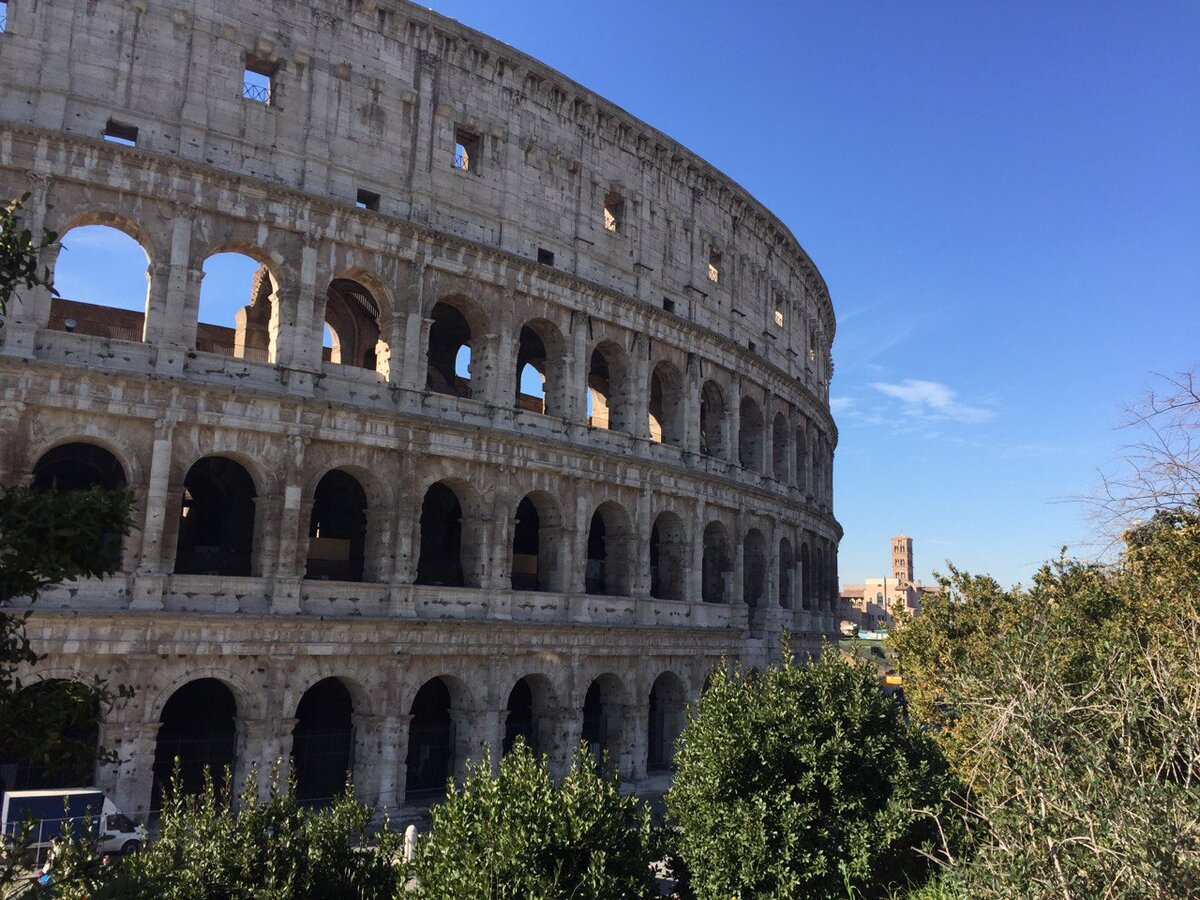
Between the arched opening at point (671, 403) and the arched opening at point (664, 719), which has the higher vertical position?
the arched opening at point (671, 403)

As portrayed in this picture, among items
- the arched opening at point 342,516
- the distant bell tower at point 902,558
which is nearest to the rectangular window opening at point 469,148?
the arched opening at point 342,516

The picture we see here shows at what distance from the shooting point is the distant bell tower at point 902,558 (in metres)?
146

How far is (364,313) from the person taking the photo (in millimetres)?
26750

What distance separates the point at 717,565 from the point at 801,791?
17059 millimetres

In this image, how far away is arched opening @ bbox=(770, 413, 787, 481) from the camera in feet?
115

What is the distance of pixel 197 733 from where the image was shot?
20641mm

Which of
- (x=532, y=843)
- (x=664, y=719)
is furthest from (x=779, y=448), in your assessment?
(x=532, y=843)

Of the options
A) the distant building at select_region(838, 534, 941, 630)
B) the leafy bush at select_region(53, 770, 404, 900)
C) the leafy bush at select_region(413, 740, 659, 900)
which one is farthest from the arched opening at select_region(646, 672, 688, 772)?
the distant building at select_region(838, 534, 941, 630)

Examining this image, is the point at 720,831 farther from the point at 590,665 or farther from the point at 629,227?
the point at 629,227

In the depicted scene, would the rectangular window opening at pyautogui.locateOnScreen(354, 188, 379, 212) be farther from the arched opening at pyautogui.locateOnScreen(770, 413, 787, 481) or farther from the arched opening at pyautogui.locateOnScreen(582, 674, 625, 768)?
the arched opening at pyautogui.locateOnScreen(770, 413, 787, 481)

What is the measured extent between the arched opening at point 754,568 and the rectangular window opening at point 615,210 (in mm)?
11466

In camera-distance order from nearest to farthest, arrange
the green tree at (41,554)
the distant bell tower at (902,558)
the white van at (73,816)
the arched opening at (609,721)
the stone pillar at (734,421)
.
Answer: the green tree at (41,554)
the white van at (73,816)
the arched opening at (609,721)
the stone pillar at (734,421)
the distant bell tower at (902,558)

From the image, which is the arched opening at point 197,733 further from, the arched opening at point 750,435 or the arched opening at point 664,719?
→ the arched opening at point 750,435

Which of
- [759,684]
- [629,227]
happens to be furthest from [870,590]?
[759,684]
